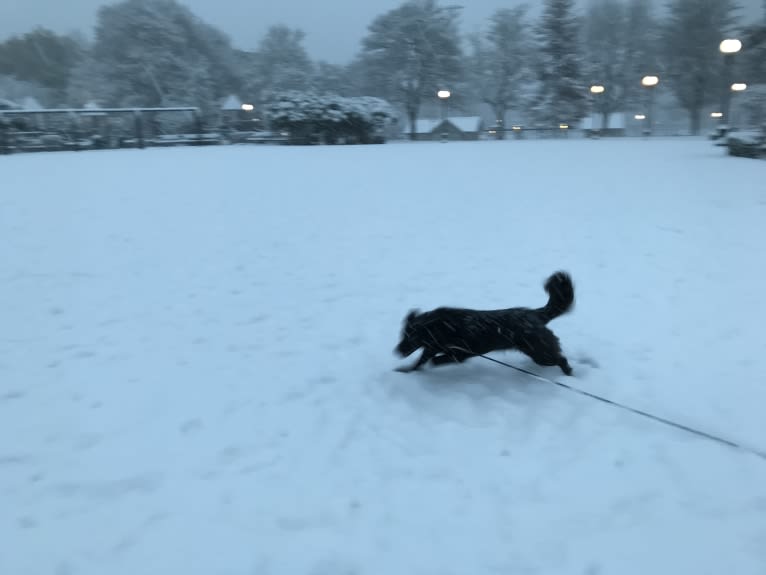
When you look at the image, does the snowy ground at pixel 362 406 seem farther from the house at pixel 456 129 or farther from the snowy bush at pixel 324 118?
the house at pixel 456 129

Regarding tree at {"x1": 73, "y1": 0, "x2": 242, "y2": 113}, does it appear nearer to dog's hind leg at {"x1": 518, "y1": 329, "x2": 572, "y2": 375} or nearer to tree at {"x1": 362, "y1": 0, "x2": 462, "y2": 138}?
tree at {"x1": 362, "y1": 0, "x2": 462, "y2": 138}

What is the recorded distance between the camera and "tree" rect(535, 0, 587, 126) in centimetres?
3284

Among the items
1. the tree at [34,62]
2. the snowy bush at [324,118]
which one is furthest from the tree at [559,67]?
the tree at [34,62]

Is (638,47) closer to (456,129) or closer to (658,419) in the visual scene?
(456,129)

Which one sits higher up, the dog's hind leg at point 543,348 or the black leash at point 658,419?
the dog's hind leg at point 543,348

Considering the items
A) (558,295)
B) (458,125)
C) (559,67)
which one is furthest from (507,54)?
(558,295)

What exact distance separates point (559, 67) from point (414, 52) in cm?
1305

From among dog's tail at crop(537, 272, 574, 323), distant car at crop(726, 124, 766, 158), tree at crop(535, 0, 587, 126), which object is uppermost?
tree at crop(535, 0, 587, 126)

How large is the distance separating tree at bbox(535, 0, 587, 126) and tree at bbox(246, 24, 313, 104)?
2391 cm

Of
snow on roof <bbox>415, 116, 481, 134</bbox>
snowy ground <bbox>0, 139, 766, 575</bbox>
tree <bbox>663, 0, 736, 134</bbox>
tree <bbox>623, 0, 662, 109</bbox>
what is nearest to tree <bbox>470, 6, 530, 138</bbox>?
snow on roof <bbox>415, 116, 481, 134</bbox>

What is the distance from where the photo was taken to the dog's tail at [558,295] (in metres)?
3.71

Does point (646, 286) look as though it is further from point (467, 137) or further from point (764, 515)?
point (467, 137)

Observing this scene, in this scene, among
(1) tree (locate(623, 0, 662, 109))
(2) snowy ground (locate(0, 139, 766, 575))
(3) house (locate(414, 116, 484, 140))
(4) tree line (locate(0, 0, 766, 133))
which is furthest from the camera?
(3) house (locate(414, 116, 484, 140))

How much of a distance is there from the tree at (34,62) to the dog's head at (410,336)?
67.3 meters
